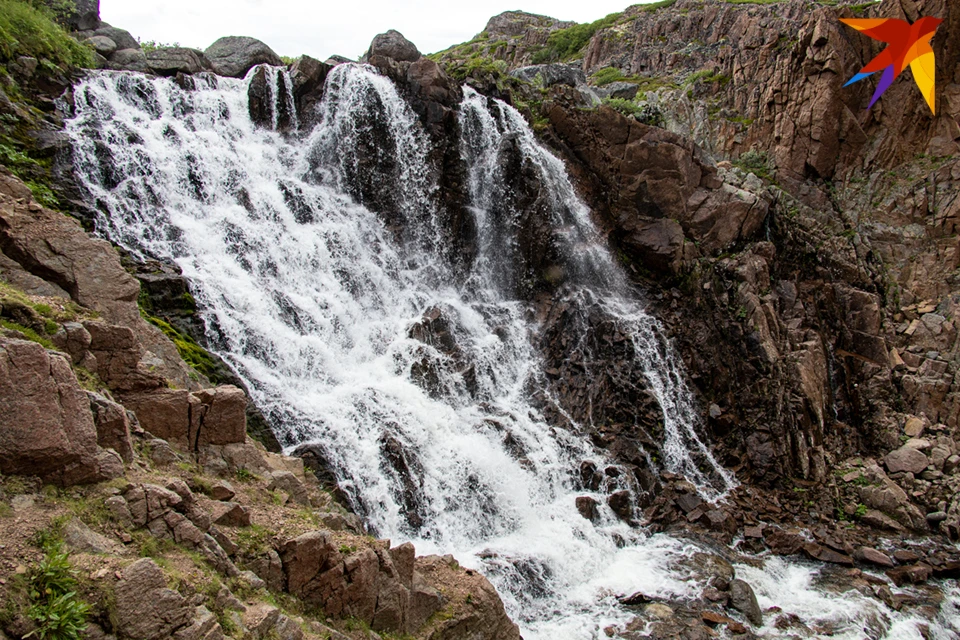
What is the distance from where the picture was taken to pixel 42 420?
564cm

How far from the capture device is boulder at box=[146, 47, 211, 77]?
22.0 metres

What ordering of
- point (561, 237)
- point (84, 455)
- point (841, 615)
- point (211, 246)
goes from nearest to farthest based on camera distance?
1. point (84, 455)
2. point (841, 615)
3. point (211, 246)
4. point (561, 237)

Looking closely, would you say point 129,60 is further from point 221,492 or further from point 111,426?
point 221,492

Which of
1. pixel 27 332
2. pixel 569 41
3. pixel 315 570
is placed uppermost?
pixel 569 41

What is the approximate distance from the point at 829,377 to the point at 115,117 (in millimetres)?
24126

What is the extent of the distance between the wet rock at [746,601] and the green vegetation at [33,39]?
22847 mm

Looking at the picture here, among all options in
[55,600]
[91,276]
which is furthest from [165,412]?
[55,600]

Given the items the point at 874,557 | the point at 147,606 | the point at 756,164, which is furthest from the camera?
the point at 756,164

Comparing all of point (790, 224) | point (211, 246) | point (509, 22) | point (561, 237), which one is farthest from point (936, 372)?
point (509, 22)

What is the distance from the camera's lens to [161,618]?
5043 mm

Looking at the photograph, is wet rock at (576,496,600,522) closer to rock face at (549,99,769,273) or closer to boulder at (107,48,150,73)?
rock face at (549,99,769,273)

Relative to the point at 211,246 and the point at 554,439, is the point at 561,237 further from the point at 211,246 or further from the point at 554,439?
the point at 211,246

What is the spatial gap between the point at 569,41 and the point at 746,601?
173 feet

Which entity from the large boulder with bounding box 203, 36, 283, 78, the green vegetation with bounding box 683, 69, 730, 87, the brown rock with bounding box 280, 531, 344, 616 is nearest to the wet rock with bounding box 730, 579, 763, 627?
the brown rock with bounding box 280, 531, 344, 616
